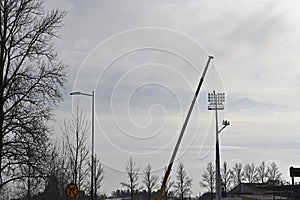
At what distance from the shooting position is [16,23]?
35281mm

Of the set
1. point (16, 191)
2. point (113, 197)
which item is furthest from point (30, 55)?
point (113, 197)

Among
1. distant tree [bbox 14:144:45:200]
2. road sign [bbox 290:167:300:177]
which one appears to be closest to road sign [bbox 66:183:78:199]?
distant tree [bbox 14:144:45:200]

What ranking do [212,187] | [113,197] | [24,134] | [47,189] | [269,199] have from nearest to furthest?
[24,134], [47,189], [269,199], [212,187], [113,197]

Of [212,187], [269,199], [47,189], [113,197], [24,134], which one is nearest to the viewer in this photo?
[24,134]

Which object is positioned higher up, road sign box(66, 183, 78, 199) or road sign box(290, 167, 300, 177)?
road sign box(290, 167, 300, 177)

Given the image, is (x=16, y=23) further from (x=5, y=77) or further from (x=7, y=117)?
(x=7, y=117)

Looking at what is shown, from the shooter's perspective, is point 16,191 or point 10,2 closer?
point 10,2

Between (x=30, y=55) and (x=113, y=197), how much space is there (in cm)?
10640

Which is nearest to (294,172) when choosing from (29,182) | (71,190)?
(71,190)

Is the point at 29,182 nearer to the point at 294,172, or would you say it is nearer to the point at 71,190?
the point at 71,190

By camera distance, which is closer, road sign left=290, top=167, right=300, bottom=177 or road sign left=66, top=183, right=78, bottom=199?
road sign left=66, top=183, right=78, bottom=199

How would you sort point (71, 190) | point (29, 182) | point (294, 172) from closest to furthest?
1. point (71, 190)
2. point (294, 172)
3. point (29, 182)

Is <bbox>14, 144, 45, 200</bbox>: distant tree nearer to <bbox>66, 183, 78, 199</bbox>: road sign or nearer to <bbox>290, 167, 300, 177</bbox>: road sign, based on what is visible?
<bbox>66, 183, 78, 199</bbox>: road sign

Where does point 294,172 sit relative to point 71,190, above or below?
above
